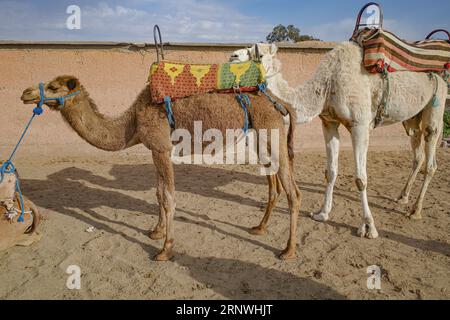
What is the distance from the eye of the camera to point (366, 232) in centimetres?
407

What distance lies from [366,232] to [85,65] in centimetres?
720

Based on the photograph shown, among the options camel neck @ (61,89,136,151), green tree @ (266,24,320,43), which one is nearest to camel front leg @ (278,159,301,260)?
camel neck @ (61,89,136,151)

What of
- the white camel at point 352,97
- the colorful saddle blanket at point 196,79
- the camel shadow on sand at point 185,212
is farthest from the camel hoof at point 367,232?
the colorful saddle blanket at point 196,79

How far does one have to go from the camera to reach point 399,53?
167 inches

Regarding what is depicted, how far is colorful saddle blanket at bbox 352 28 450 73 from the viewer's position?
4000 millimetres

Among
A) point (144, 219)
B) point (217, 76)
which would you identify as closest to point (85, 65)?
point (144, 219)

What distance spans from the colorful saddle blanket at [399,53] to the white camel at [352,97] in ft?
0.36

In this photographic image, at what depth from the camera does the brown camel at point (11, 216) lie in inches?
137

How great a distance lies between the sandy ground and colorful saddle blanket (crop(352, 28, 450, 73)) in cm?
203

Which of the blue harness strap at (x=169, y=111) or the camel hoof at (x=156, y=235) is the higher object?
the blue harness strap at (x=169, y=111)

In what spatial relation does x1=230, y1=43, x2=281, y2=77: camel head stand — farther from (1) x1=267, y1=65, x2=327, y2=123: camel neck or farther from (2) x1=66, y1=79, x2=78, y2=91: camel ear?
(2) x1=66, y1=79, x2=78, y2=91: camel ear

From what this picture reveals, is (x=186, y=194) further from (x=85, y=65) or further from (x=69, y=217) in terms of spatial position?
(x=85, y=65)

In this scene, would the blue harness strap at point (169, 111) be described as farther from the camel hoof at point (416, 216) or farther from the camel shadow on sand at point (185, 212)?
the camel hoof at point (416, 216)

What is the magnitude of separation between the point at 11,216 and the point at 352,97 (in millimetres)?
4051
